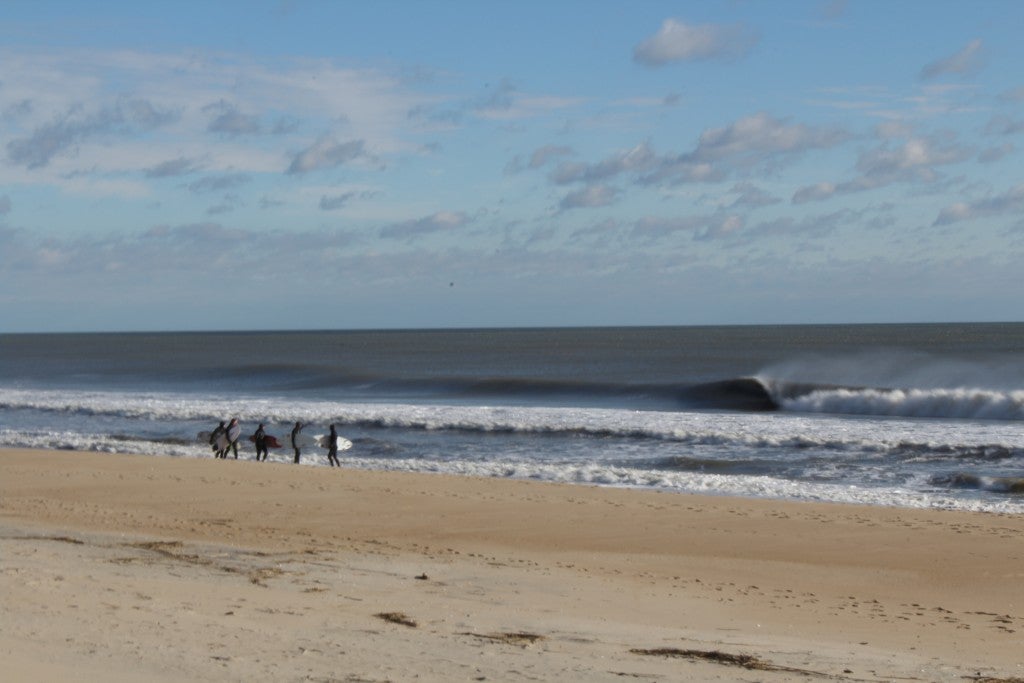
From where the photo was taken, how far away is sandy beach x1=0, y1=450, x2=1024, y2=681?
25.5ft

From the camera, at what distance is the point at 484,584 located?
11.3 metres

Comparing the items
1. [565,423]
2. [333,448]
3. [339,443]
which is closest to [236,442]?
[339,443]

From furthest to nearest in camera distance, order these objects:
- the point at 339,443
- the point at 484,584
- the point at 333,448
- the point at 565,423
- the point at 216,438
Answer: the point at 565,423 < the point at 216,438 < the point at 339,443 < the point at 333,448 < the point at 484,584

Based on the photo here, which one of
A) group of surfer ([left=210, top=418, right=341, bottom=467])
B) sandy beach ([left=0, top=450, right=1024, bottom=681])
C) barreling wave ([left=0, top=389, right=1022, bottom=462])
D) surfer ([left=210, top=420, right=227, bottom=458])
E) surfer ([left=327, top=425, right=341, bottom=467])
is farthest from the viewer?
barreling wave ([left=0, top=389, right=1022, bottom=462])

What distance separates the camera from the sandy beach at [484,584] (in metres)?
7.76

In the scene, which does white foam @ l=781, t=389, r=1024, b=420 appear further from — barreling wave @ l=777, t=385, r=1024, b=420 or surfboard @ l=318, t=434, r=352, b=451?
surfboard @ l=318, t=434, r=352, b=451

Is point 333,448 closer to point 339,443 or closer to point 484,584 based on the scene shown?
point 339,443

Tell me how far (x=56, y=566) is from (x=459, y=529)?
6182 mm

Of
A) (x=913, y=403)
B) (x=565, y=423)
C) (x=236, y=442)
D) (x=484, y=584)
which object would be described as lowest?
(x=484, y=584)

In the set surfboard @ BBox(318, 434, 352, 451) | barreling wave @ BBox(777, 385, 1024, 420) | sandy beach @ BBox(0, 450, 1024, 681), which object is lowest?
sandy beach @ BBox(0, 450, 1024, 681)

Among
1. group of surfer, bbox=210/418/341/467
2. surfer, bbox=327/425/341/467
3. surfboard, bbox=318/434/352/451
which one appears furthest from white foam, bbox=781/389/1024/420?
group of surfer, bbox=210/418/341/467

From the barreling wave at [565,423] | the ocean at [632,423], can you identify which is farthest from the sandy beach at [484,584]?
the barreling wave at [565,423]

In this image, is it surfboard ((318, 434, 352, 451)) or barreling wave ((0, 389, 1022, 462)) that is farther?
barreling wave ((0, 389, 1022, 462))

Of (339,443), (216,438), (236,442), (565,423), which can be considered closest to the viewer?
(236,442)
